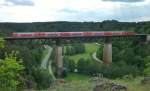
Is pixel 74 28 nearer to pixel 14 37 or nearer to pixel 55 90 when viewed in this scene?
pixel 14 37

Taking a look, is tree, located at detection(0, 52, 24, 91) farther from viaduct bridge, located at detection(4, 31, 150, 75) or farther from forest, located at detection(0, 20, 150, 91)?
viaduct bridge, located at detection(4, 31, 150, 75)

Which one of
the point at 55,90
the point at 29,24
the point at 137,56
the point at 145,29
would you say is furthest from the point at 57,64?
the point at 55,90

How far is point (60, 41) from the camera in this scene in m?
91.0

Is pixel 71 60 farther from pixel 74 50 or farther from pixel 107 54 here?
pixel 74 50

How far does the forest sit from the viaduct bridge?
5.12ft

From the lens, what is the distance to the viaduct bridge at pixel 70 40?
8494 cm

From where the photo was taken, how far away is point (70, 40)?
315 feet

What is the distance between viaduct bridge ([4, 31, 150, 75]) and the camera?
8494 cm

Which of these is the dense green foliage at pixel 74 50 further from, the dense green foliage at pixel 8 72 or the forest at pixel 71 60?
the dense green foliage at pixel 8 72

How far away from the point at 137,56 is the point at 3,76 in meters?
73.1

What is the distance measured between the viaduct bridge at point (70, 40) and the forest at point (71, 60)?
156 cm

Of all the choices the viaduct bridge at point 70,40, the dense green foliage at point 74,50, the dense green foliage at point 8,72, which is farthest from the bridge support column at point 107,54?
the dense green foliage at point 8,72

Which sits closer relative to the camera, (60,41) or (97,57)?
(60,41)

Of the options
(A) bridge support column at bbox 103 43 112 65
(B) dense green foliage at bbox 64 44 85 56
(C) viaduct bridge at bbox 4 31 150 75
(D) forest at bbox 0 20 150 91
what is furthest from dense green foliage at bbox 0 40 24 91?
(B) dense green foliage at bbox 64 44 85 56
